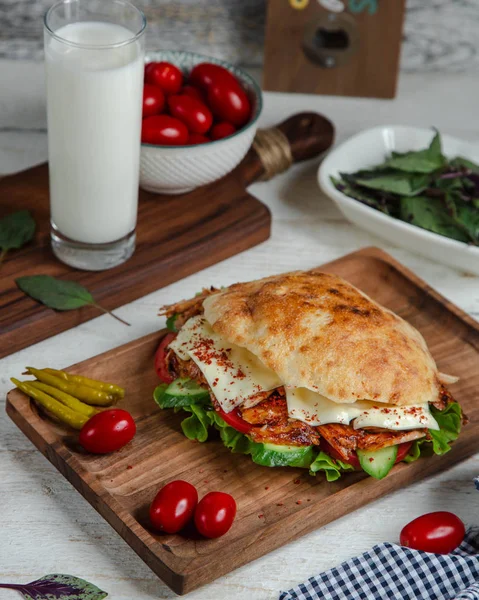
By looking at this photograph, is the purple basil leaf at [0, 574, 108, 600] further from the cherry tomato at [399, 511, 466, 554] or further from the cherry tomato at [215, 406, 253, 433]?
the cherry tomato at [399, 511, 466, 554]

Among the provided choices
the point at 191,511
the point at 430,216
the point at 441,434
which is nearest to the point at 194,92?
the point at 430,216

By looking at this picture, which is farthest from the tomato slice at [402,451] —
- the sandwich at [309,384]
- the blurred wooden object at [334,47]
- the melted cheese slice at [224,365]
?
the blurred wooden object at [334,47]

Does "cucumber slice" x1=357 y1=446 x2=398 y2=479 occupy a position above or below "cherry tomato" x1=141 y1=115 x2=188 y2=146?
below

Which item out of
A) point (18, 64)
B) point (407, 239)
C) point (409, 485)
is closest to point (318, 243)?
point (407, 239)

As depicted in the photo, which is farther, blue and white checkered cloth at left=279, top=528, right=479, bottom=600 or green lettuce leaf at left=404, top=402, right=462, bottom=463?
green lettuce leaf at left=404, top=402, right=462, bottom=463

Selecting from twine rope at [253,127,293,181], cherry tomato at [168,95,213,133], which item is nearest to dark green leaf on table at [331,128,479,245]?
twine rope at [253,127,293,181]

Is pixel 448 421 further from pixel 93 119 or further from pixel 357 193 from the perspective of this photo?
pixel 93 119

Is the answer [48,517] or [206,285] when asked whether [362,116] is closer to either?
[206,285]
